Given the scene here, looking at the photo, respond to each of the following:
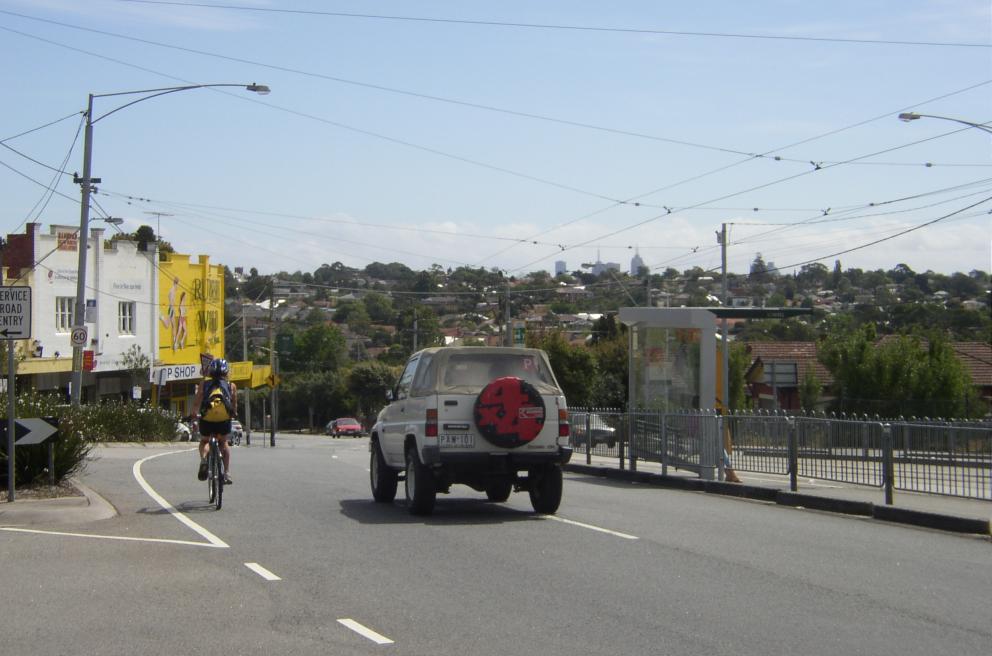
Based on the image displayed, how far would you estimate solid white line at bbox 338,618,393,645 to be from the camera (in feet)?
24.6

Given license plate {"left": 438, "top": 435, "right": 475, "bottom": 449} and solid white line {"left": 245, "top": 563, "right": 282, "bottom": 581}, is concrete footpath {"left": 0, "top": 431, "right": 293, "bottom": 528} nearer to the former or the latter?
solid white line {"left": 245, "top": 563, "right": 282, "bottom": 581}

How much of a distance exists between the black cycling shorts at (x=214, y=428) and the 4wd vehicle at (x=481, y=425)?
86.9 inches

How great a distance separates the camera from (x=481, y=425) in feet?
44.4

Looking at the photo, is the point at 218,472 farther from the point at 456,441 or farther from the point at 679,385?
the point at 679,385

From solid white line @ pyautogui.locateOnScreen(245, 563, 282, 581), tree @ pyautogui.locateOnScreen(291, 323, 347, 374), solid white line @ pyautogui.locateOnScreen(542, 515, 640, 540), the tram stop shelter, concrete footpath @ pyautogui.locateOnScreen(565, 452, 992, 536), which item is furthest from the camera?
tree @ pyautogui.locateOnScreen(291, 323, 347, 374)

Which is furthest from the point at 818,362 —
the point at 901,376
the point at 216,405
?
the point at 216,405

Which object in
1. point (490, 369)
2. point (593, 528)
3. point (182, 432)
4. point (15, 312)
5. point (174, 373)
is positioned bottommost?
point (593, 528)

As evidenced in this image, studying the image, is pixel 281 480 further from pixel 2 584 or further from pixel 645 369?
pixel 2 584

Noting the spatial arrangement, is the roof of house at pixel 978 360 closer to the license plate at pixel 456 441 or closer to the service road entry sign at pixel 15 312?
the license plate at pixel 456 441

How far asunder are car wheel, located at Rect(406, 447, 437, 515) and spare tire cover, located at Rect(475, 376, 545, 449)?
905 mm

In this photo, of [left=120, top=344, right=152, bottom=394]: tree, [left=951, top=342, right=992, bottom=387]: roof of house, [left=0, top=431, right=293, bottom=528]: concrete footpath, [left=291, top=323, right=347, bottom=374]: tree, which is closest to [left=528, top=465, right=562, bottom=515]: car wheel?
[left=0, top=431, right=293, bottom=528]: concrete footpath

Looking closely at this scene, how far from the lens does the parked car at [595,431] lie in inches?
966

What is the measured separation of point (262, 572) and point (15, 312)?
5767 mm

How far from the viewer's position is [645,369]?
22.7 m
